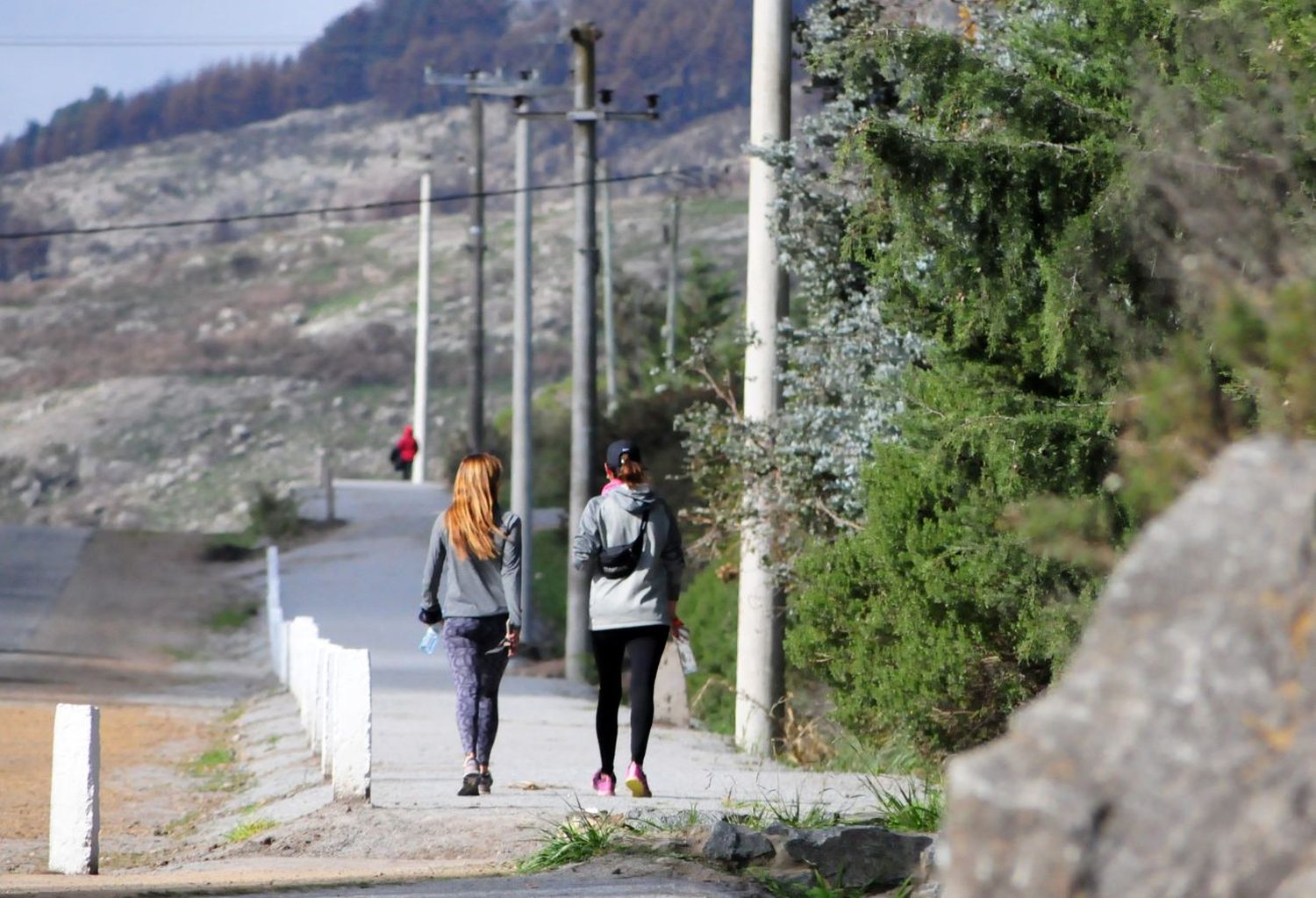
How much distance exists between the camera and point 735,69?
150 meters

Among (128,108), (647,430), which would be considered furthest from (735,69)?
(647,430)

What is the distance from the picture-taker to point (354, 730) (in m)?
9.81

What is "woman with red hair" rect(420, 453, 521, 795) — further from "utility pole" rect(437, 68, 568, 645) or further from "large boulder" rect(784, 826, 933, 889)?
"utility pole" rect(437, 68, 568, 645)

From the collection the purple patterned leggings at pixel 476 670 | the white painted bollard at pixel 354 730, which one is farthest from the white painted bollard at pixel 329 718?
the purple patterned leggings at pixel 476 670

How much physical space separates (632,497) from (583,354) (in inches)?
488

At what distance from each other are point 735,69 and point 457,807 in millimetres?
144107

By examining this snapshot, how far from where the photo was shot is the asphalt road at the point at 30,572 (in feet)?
86.5

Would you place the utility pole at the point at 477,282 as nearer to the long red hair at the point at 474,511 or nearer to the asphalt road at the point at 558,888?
the long red hair at the point at 474,511

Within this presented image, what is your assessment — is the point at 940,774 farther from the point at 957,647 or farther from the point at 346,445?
the point at 346,445

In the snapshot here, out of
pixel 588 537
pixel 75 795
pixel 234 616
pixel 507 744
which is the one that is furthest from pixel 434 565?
pixel 234 616

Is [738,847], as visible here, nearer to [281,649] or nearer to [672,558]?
[672,558]

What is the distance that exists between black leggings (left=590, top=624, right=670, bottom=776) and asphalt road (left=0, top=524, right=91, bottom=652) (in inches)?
628

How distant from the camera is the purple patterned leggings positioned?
9.79 meters

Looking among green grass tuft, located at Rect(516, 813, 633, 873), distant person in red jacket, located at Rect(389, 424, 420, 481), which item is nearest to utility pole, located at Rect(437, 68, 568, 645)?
green grass tuft, located at Rect(516, 813, 633, 873)
